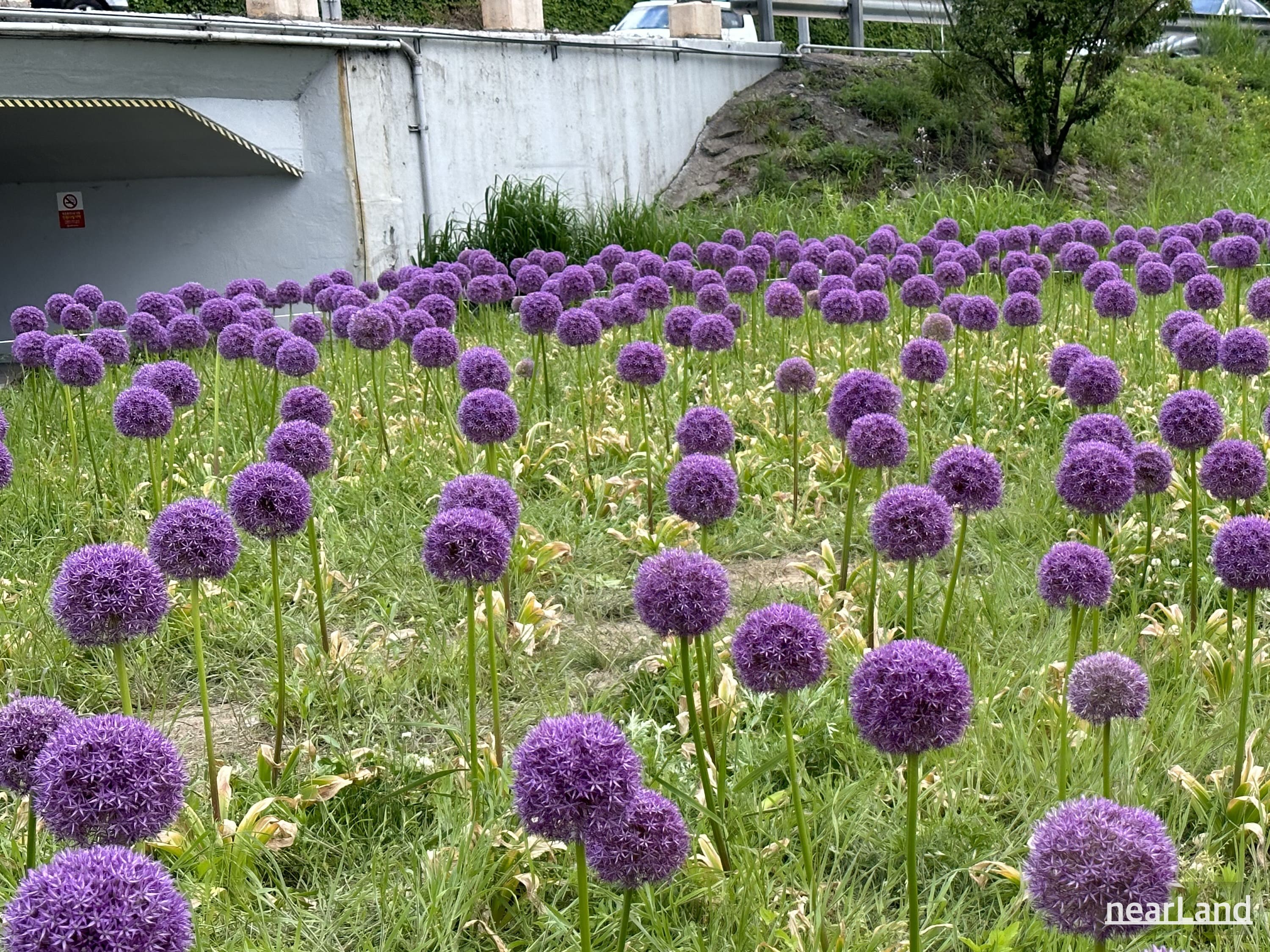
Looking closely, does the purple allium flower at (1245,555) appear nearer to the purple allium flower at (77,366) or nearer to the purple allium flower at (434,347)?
the purple allium flower at (434,347)

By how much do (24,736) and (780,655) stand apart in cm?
137

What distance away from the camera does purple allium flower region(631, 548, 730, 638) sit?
7.48ft

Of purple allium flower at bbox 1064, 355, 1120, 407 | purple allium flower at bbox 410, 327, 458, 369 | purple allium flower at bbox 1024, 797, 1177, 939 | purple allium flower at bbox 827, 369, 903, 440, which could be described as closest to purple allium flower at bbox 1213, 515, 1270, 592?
purple allium flower at bbox 1024, 797, 1177, 939

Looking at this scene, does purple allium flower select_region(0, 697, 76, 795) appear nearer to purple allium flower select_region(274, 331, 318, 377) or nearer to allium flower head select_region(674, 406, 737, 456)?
allium flower head select_region(674, 406, 737, 456)

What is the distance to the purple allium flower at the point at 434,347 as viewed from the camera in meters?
5.06

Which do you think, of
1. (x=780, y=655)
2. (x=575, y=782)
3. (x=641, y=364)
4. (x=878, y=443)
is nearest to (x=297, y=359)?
(x=641, y=364)

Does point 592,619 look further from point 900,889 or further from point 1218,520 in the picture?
point 1218,520

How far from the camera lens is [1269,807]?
263 centimetres

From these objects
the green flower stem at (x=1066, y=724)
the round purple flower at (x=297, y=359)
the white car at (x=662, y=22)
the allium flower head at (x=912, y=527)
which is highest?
the white car at (x=662, y=22)

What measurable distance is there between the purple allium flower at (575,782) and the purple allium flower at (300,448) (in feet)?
6.38

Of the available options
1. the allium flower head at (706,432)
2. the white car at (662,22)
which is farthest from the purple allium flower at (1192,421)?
the white car at (662,22)

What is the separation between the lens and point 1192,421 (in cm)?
335

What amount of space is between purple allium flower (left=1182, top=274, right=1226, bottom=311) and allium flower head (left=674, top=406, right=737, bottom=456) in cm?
286

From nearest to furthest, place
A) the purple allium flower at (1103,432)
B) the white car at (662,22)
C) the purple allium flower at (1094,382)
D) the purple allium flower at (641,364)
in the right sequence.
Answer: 1. the purple allium flower at (1103,432)
2. the purple allium flower at (1094,382)
3. the purple allium flower at (641,364)
4. the white car at (662,22)
